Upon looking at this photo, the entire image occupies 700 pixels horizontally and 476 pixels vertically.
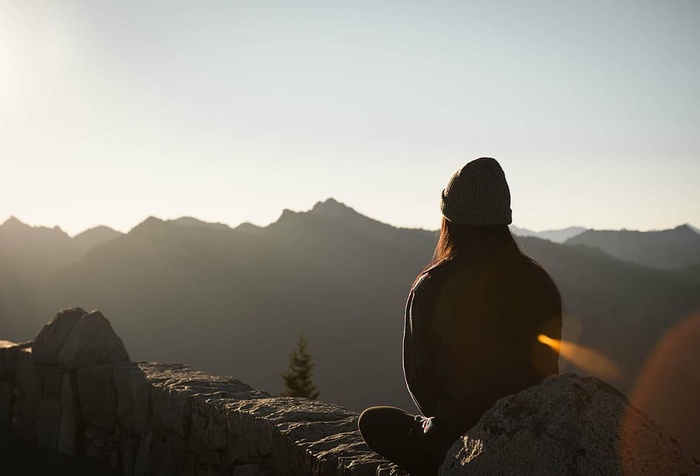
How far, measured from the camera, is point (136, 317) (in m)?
94.2

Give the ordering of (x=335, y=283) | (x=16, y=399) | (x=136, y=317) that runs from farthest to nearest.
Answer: (x=335, y=283) < (x=136, y=317) < (x=16, y=399)

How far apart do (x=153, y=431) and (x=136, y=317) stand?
95.1 meters

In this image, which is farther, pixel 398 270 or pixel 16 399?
pixel 398 270

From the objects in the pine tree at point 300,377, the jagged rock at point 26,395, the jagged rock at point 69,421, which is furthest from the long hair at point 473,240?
the pine tree at point 300,377

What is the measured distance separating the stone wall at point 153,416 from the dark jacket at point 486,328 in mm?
758

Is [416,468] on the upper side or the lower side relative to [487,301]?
lower

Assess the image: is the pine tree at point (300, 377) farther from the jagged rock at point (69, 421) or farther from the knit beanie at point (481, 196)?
the knit beanie at point (481, 196)

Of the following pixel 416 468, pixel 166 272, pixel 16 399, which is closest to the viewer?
pixel 416 468

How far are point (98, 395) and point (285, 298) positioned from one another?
9602 centimetres

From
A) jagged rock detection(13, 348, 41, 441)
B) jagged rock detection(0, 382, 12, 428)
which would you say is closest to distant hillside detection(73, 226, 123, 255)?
jagged rock detection(0, 382, 12, 428)

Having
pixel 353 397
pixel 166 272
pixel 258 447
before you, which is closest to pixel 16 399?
pixel 258 447

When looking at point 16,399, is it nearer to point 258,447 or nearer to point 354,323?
point 258,447

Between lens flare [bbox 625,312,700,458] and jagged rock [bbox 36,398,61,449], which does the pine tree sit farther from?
lens flare [bbox 625,312,700,458]

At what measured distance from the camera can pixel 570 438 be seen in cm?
184
